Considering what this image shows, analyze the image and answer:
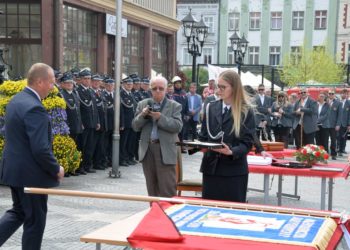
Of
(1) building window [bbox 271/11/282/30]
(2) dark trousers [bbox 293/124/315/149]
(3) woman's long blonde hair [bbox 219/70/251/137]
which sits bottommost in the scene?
(2) dark trousers [bbox 293/124/315/149]

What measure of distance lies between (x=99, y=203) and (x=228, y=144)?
411 cm

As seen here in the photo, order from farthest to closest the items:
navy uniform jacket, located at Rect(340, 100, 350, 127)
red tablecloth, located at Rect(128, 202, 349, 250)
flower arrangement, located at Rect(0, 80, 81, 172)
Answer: navy uniform jacket, located at Rect(340, 100, 350, 127)
flower arrangement, located at Rect(0, 80, 81, 172)
red tablecloth, located at Rect(128, 202, 349, 250)

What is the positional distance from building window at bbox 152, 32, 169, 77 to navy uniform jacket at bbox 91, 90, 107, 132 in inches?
515

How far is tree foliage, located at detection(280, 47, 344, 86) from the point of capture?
52.2 m

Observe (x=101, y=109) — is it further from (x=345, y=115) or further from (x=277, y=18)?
(x=277, y=18)

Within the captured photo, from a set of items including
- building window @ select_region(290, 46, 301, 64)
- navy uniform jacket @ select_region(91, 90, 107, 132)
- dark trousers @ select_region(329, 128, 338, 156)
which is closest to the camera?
navy uniform jacket @ select_region(91, 90, 107, 132)

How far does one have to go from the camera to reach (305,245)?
3285 mm

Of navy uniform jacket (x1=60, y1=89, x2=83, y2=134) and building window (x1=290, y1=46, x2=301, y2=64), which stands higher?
building window (x1=290, y1=46, x2=301, y2=64)

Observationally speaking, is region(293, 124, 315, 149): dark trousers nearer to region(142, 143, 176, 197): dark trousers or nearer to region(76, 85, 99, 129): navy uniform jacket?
region(76, 85, 99, 129): navy uniform jacket

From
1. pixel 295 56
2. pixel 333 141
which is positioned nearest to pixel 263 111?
pixel 333 141

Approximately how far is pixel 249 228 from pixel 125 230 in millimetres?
804

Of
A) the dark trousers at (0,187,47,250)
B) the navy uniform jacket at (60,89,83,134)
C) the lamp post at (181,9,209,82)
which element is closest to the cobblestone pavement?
the navy uniform jacket at (60,89,83,134)

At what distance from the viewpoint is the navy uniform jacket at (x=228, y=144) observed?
5316mm

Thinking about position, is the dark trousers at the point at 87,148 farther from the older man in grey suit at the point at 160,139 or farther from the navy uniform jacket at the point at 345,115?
the navy uniform jacket at the point at 345,115
